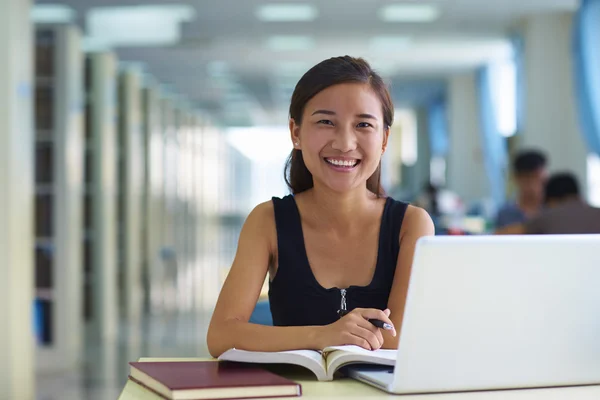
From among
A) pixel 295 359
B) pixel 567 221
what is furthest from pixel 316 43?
pixel 295 359

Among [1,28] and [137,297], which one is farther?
→ [137,297]

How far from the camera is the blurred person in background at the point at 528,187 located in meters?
6.10

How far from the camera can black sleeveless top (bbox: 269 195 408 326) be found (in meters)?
1.89

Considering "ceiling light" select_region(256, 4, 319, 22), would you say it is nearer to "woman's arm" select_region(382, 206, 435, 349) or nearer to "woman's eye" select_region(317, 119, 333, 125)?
"woman's arm" select_region(382, 206, 435, 349)

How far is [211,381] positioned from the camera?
131cm

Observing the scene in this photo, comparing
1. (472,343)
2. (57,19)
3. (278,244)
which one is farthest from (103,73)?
(472,343)

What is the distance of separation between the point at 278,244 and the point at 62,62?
18.8ft

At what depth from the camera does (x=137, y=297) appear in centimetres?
1084

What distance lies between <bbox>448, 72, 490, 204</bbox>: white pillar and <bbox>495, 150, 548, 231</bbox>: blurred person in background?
770cm

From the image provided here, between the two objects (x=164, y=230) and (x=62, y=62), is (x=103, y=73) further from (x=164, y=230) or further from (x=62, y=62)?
(x=164, y=230)

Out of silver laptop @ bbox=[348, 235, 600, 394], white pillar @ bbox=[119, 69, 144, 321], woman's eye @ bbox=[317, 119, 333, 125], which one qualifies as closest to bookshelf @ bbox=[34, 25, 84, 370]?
white pillar @ bbox=[119, 69, 144, 321]

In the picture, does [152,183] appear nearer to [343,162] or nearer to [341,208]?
[341,208]

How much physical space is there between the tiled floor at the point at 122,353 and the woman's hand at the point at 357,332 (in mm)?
4353

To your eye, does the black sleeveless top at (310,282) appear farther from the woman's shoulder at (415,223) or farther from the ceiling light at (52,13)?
the ceiling light at (52,13)
